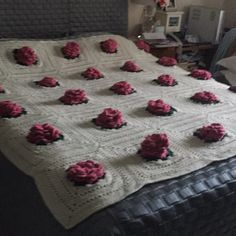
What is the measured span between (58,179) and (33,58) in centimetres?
133

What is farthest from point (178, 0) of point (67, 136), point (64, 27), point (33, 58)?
point (67, 136)

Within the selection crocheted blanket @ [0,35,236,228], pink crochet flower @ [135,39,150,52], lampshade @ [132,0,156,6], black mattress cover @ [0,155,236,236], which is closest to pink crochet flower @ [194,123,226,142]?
crocheted blanket @ [0,35,236,228]

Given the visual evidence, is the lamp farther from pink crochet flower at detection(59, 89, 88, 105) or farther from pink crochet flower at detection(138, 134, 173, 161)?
pink crochet flower at detection(138, 134, 173, 161)

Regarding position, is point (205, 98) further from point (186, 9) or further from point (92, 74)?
point (186, 9)

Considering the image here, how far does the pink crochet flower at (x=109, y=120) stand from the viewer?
5.26 feet

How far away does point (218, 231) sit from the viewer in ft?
4.51

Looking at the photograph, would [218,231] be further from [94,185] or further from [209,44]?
[209,44]

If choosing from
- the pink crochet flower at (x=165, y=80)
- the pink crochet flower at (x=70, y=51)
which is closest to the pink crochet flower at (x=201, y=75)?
the pink crochet flower at (x=165, y=80)

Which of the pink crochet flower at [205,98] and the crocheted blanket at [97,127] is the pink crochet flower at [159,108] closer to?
the crocheted blanket at [97,127]

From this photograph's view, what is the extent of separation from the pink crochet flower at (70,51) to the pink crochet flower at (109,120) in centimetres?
96

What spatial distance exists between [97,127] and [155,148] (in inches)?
13.5

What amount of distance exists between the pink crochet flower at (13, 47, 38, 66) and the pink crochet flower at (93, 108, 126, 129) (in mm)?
901

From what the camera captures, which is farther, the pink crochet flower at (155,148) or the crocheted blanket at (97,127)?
the pink crochet flower at (155,148)

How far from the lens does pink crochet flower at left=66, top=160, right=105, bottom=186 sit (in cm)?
118
